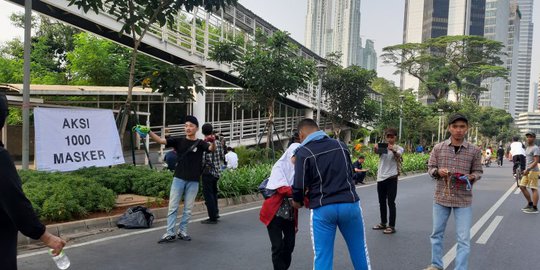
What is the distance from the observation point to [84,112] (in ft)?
30.6

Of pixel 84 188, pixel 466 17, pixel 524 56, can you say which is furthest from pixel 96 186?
pixel 524 56

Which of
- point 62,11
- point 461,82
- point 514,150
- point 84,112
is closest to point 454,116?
point 84,112

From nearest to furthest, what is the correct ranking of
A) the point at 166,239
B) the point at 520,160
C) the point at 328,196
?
1. the point at 328,196
2. the point at 166,239
3. the point at 520,160

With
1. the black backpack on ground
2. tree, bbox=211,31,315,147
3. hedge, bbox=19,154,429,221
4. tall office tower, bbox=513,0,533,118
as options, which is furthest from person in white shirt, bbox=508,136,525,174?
tall office tower, bbox=513,0,533,118

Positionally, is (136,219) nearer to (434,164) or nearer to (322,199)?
(322,199)

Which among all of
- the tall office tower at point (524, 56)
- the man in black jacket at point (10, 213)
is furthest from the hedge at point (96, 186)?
the tall office tower at point (524, 56)

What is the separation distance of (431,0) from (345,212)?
340 ft

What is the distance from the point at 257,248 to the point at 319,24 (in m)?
71.4

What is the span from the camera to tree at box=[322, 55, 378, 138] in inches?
969

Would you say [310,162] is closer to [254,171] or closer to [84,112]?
[84,112]

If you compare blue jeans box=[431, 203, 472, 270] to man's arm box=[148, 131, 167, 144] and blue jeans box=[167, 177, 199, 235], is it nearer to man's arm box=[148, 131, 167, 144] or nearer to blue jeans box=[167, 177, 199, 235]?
blue jeans box=[167, 177, 199, 235]

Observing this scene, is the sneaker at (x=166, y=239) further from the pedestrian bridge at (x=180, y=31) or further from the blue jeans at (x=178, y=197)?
the pedestrian bridge at (x=180, y=31)

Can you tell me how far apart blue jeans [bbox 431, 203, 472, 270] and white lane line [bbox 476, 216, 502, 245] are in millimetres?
2257

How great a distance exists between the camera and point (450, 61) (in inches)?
1997
